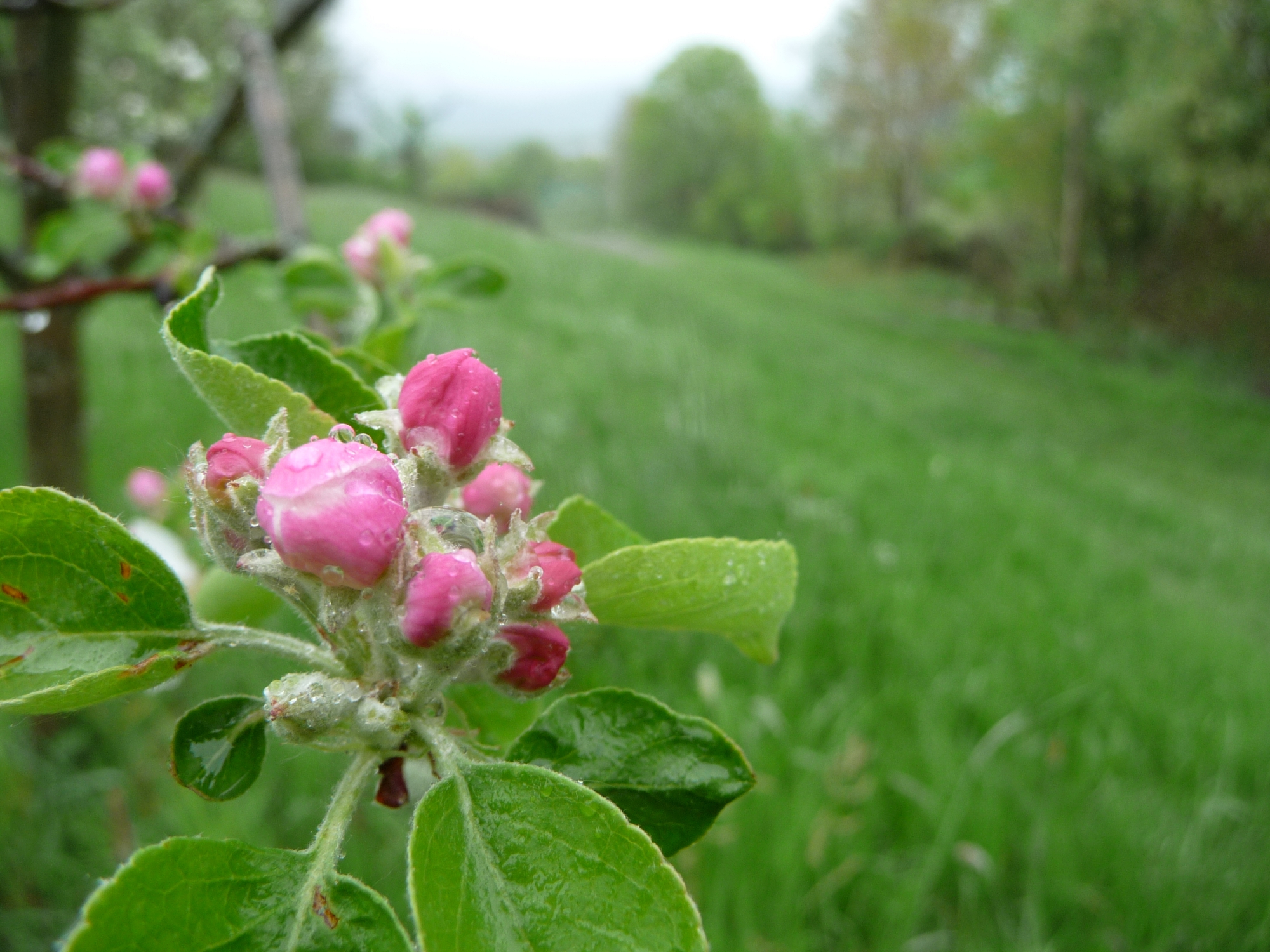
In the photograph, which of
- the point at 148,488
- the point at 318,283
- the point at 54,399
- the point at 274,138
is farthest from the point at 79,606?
the point at 148,488

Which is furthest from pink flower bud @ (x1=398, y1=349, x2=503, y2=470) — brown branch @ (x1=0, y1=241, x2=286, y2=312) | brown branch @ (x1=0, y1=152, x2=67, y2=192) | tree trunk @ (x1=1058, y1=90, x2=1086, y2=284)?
tree trunk @ (x1=1058, y1=90, x2=1086, y2=284)

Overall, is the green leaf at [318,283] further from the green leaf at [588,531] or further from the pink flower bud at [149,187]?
the pink flower bud at [149,187]

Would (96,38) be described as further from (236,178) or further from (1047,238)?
(1047,238)

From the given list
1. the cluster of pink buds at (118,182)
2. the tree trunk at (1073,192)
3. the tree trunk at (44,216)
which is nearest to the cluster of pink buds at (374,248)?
the cluster of pink buds at (118,182)

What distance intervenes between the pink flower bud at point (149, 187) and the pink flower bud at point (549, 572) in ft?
4.18

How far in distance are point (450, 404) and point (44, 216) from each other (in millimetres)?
1686

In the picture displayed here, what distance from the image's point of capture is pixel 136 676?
13.2 inches

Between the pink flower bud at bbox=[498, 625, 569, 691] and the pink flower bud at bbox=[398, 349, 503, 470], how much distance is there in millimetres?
86

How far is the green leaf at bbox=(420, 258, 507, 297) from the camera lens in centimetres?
93

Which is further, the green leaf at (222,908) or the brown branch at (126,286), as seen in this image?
the brown branch at (126,286)

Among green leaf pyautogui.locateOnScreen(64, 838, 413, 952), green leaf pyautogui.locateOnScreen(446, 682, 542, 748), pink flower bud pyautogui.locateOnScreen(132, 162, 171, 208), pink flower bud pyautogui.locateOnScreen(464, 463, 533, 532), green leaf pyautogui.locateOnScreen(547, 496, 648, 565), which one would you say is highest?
pink flower bud pyautogui.locateOnScreen(132, 162, 171, 208)

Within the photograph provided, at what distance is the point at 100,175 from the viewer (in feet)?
4.47

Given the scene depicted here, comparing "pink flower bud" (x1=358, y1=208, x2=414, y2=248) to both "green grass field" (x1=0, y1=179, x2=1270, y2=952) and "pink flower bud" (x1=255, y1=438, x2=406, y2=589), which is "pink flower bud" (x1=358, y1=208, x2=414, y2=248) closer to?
"green grass field" (x1=0, y1=179, x2=1270, y2=952)

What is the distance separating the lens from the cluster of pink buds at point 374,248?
90 cm
